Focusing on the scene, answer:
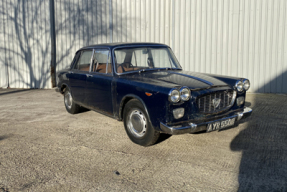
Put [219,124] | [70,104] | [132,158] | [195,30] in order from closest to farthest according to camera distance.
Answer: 1. [132,158]
2. [219,124]
3. [70,104]
4. [195,30]

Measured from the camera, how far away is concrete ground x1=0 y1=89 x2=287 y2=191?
3.43 metres

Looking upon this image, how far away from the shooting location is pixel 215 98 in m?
4.51

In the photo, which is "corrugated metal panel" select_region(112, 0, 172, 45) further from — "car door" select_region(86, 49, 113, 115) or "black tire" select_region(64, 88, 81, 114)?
"car door" select_region(86, 49, 113, 115)

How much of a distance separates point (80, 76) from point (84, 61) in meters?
0.34

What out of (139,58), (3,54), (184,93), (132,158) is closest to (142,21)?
(139,58)

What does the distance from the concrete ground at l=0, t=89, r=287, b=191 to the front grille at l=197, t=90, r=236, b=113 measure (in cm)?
60

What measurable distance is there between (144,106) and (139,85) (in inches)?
13.3

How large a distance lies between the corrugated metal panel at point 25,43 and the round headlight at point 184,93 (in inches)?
347

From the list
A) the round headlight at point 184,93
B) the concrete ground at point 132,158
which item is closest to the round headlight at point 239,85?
the concrete ground at point 132,158

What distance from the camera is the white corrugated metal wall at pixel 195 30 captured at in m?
9.29

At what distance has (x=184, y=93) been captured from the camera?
164 inches

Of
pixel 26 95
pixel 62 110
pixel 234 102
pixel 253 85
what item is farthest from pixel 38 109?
pixel 253 85

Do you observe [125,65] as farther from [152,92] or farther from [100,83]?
[152,92]

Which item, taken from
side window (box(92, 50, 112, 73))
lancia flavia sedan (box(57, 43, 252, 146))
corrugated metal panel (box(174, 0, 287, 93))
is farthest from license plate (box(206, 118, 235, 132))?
corrugated metal panel (box(174, 0, 287, 93))
